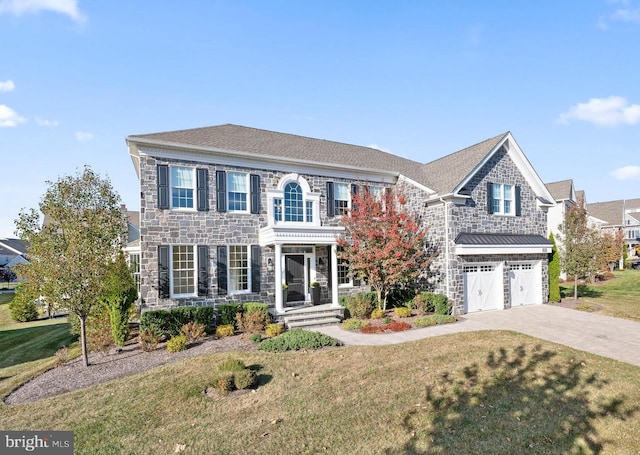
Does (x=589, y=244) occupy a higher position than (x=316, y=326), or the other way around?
(x=589, y=244)

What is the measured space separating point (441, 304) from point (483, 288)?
10.3 ft

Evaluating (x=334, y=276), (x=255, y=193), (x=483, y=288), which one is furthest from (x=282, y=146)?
(x=483, y=288)

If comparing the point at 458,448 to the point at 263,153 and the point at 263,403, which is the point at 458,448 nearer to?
the point at 263,403

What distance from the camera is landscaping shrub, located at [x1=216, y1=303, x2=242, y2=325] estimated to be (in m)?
13.6

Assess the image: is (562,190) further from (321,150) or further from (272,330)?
(272,330)

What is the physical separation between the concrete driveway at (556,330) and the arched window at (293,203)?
5.29m

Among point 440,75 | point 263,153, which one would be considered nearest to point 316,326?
point 263,153

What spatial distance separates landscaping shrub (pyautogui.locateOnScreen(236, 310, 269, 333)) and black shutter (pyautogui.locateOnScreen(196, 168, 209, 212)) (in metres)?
4.64

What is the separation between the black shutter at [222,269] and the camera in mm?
14492

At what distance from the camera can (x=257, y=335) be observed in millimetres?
12125

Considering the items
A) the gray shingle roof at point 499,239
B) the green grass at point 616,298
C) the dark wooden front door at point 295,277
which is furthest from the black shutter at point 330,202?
the green grass at point 616,298

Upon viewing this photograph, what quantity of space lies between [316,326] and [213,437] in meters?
8.10

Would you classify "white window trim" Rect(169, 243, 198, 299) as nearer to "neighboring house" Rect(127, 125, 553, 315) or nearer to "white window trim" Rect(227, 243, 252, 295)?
"neighboring house" Rect(127, 125, 553, 315)

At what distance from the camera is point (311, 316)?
14.6 m
